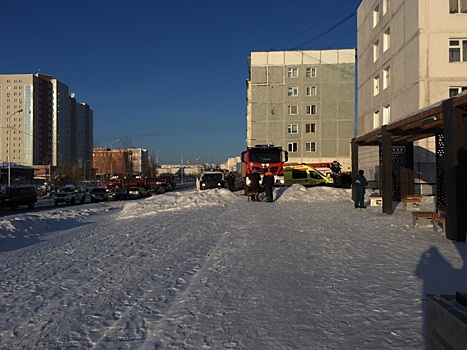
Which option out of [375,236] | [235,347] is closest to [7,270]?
[235,347]

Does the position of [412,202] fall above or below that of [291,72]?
below

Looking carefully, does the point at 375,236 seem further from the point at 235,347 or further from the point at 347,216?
the point at 235,347

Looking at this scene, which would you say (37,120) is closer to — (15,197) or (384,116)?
(15,197)

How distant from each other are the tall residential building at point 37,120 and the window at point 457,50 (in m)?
106

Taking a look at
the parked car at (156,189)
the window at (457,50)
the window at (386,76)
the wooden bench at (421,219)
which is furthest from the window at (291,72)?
the wooden bench at (421,219)

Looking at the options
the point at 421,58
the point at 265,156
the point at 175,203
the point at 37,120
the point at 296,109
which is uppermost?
the point at 37,120

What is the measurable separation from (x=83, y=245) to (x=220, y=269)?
184 inches

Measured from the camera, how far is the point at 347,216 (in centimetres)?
1517

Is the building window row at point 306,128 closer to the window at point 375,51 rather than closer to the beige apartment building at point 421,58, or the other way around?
the window at point 375,51

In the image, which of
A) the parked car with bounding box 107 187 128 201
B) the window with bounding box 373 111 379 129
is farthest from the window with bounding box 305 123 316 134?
the parked car with bounding box 107 187 128 201

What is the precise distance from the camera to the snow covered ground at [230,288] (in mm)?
4414

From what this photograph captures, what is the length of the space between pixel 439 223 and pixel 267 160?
15.3 metres

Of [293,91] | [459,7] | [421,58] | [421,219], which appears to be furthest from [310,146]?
[421,219]

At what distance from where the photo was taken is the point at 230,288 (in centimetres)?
609
